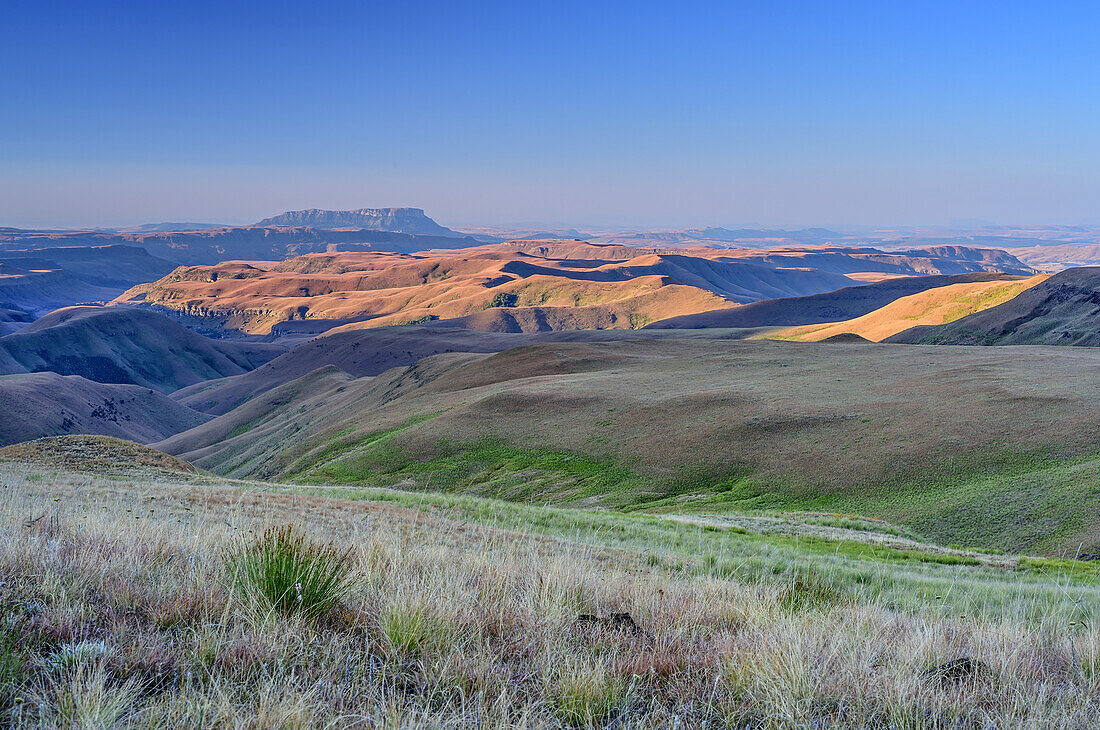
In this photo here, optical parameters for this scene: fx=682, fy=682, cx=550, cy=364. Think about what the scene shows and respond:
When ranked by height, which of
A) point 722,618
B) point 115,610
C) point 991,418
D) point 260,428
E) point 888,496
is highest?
point 115,610

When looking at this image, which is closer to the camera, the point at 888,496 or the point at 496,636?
the point at 496,636

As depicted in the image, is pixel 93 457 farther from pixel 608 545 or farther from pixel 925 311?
pixel 925 311

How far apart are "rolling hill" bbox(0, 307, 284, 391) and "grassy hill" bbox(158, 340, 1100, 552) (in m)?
130

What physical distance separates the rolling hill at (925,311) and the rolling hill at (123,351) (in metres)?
140

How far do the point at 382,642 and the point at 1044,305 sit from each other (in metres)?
89.8

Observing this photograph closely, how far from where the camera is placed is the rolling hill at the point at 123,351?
155 meters

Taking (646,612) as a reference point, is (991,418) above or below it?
below

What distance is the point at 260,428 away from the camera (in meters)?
78.1

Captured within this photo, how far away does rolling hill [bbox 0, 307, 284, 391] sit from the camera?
155m

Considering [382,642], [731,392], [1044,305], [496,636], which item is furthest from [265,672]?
[1044,305]

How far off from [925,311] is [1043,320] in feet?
133

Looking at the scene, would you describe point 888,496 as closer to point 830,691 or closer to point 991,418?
point 991,418

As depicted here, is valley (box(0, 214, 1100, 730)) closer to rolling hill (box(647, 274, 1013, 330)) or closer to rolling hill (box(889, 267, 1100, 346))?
rolling hill (box(889, 267, 1100, 346))

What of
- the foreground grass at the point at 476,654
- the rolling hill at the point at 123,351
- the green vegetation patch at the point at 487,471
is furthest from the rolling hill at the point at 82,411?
the foreground grass at the point at 476,654
